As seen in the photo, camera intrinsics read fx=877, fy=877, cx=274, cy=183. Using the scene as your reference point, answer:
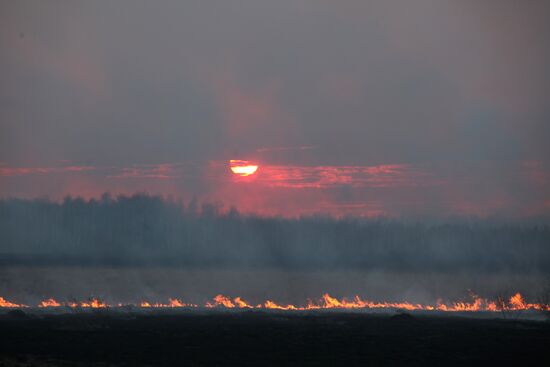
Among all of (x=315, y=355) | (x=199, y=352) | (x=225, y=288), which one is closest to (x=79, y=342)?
(x=199, y=352)

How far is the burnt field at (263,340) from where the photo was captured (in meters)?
57.3

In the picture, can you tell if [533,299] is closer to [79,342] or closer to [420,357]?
[420,357]

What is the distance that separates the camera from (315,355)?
59562 millimetres

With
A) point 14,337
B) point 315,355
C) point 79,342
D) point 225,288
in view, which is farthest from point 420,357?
point 225,288

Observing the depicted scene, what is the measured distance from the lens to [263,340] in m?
67.4

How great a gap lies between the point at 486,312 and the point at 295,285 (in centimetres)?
6903

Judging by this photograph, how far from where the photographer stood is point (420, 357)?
2322 inches

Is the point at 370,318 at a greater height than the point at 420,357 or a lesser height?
greater

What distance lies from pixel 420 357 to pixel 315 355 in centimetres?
705

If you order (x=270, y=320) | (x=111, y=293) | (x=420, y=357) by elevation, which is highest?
(x=111, y=293)

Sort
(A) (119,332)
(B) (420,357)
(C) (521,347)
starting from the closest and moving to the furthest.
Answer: (B) (420,357), (C) (521,347), (A) (119,332)

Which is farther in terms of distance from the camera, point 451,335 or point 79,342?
point 451,335

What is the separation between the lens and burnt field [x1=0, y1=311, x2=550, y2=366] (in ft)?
188

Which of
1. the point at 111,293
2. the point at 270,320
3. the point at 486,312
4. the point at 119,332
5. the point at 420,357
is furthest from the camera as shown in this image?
the point at 111,293
